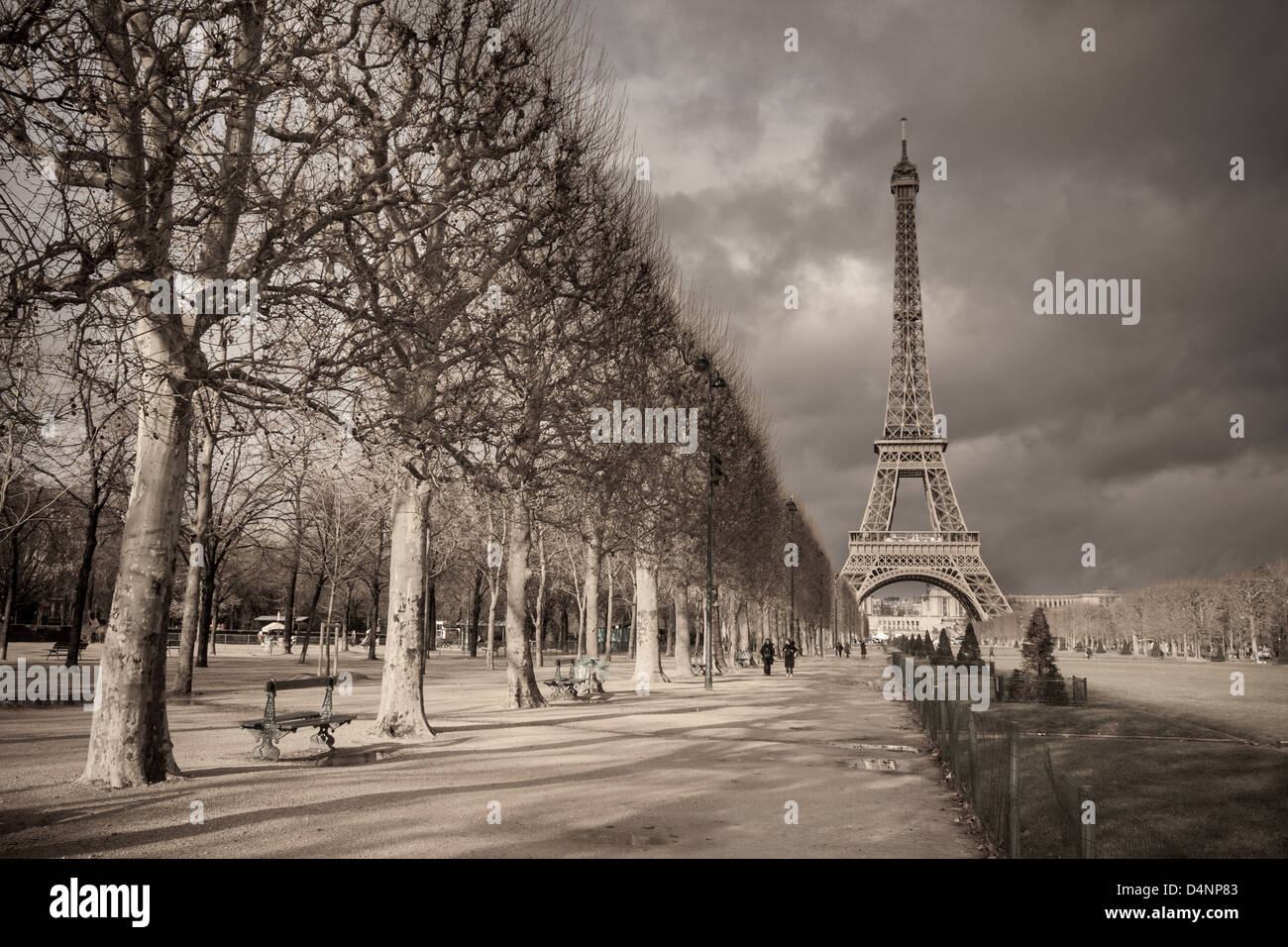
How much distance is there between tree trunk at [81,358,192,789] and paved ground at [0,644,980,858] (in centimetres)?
37

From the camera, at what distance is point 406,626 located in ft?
A: 47.4

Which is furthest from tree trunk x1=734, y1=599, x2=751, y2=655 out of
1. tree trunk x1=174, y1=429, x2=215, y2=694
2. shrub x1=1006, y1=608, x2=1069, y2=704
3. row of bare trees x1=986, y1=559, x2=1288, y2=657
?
row of bare trees x1=986, y1=559, x2=1288, y2=657

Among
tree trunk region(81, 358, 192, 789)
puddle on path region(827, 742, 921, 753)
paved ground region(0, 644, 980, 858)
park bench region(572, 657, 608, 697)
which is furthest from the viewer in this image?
park bench region(572, 657, 608, 697)

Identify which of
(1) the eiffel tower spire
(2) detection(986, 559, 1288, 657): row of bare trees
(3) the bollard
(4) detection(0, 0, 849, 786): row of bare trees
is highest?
(1) the eiffel tower spire

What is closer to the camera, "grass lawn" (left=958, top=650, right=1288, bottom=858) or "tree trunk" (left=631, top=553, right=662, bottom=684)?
"grass lawn" (left=958, top=650, right=1288, bottom=858)

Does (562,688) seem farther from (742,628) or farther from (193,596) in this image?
(742,628)

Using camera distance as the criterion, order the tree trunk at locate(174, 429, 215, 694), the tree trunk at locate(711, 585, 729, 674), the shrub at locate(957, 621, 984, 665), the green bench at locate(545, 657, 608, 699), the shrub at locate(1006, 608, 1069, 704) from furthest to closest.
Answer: the tree trunk at locate(711, 585, 729, 674), the shrub at locate(957, 621, 984, 665), the shrub at locate(1006, 608, 1069, 704), the green bench at locate(545, 657, 608, 699), the tree trunk at locate(174, 429, 215, 694)

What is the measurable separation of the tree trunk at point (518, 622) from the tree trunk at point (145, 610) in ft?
32.1

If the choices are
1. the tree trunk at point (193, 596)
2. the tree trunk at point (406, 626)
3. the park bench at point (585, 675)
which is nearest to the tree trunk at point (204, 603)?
the tree trunk at point (193, 596)

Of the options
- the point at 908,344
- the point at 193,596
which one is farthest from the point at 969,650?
the point at 908,344

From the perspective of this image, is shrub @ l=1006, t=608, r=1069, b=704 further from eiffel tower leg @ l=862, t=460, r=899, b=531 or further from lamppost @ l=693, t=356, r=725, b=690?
eiffel tower leg @ l=862, t=460, r=899, b=531

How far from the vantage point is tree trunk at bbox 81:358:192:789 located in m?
9.57

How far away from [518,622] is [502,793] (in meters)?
9.82
